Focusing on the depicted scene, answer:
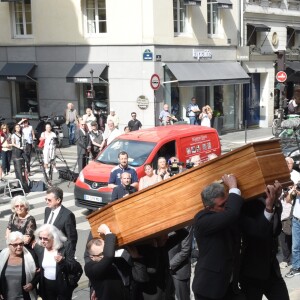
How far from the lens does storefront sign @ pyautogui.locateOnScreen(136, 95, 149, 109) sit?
2594 cm

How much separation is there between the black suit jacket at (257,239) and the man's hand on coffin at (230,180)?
39 cm

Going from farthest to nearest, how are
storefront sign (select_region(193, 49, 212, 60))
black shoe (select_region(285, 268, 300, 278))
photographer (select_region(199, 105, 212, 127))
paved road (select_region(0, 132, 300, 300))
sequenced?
storefront sign (select_region(193, 49, 212, 60))
photographer (select_region(199, 105, 212, 127))
black shoe (select_region(285, 268, 300, 278))
paved road (select_region(0, 132, 300, 300))

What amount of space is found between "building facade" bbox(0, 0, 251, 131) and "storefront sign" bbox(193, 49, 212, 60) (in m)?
0.05

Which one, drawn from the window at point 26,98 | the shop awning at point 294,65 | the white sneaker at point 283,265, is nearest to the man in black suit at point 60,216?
the white sneaker at point 283,265

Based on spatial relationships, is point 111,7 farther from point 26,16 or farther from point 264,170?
point 264,170

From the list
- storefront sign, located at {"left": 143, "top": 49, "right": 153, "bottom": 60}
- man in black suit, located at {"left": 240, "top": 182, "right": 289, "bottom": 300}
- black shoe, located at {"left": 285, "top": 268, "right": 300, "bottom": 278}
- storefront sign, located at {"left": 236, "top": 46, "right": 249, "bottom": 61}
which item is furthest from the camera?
storefront sign, located at {"left": 236, "top": 46, "right": 249, "bottom": 61}

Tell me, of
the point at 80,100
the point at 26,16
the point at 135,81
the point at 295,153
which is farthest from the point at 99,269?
the point at 26,16

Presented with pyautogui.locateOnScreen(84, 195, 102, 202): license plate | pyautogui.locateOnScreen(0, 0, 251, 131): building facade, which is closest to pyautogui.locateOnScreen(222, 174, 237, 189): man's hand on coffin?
pyautogui.locateOnScreen(84, 195, 102, 202): license plate

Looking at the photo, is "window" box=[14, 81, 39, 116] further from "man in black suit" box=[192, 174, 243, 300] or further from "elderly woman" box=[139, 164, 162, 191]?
"man in black suit" box=[192, 174, 243, 300]

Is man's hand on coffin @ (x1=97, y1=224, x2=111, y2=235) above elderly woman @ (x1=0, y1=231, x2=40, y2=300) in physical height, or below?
above

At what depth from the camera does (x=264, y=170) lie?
534 cm

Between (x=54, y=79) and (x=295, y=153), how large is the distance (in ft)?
53.3

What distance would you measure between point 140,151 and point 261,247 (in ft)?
27.5

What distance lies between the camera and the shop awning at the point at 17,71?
92.3 feet
